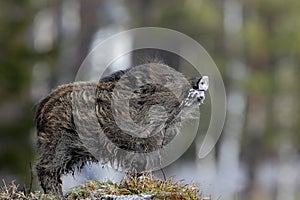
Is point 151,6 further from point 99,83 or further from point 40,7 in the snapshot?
point 99,83

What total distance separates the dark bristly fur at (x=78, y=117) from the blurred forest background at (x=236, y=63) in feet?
71.1

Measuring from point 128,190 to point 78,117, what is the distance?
25.2 inches

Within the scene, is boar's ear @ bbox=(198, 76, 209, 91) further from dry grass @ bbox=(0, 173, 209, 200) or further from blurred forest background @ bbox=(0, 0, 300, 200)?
blurred forest background @ bbox=(0, 0, 300, 200)

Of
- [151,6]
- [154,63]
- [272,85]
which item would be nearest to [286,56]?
[272,85]

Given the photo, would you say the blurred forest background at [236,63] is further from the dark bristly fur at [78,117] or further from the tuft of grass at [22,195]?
the tuft of grass at [22,195]

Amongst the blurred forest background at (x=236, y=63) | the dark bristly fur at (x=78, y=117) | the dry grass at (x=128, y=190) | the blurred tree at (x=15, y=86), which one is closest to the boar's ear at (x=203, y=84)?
the dark bristly fur at (x=78, y=117)

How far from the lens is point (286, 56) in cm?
3959

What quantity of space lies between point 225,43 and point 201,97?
103ft

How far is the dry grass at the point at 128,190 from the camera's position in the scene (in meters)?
6.25

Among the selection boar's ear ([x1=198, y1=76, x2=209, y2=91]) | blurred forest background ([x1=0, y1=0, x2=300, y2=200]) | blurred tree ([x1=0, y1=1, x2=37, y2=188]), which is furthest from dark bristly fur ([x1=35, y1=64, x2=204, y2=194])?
blurred forest background ([x1=0, y1=0, x2=300, y2=200])

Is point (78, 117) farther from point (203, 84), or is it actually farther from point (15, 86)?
point (15, 86)

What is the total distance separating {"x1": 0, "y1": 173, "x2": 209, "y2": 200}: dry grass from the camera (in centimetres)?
625

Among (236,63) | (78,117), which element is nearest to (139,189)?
(78,117)

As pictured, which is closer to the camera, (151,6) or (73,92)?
(73,92)
